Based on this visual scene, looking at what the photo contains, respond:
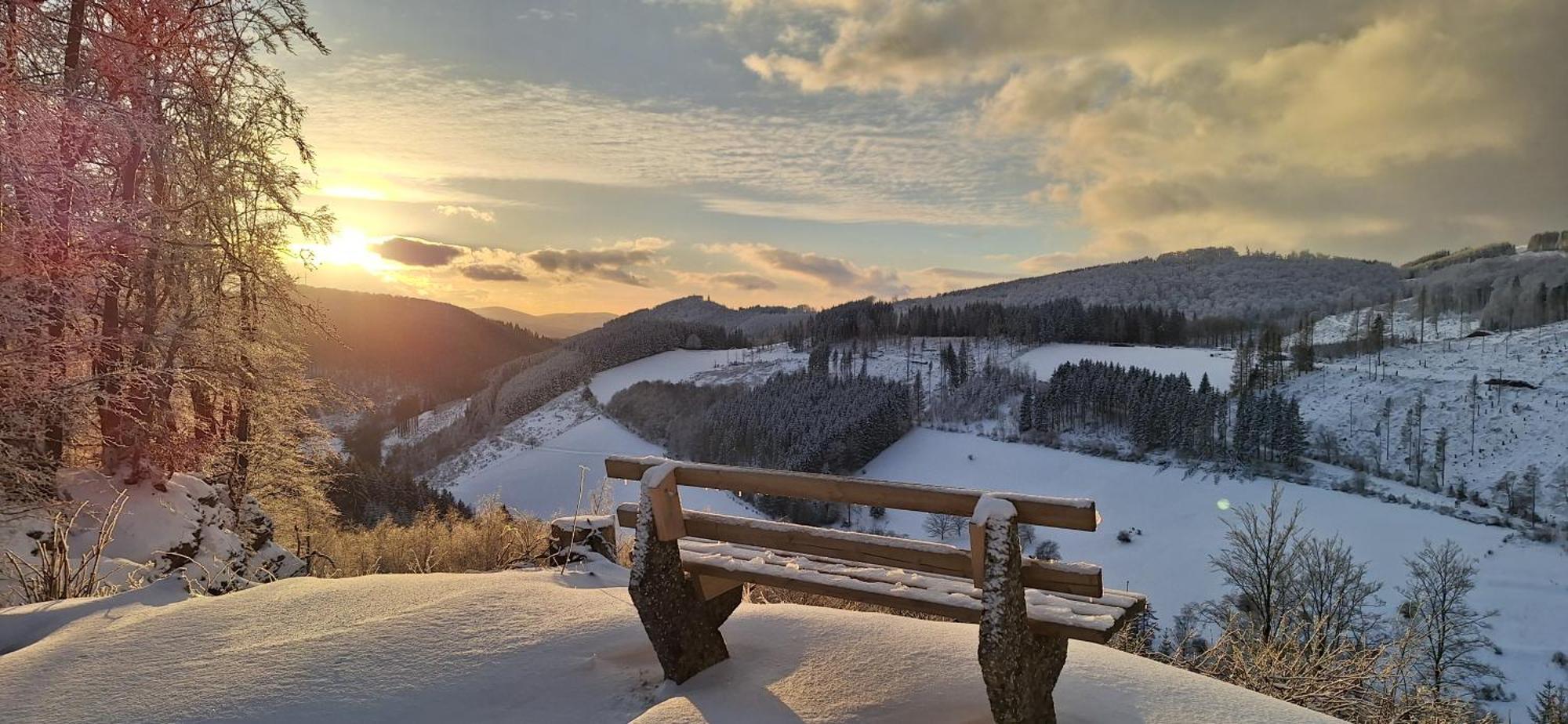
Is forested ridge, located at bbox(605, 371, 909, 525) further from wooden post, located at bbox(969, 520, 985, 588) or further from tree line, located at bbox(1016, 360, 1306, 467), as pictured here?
wooden post, located at bbox(969, 520, 985, 588)

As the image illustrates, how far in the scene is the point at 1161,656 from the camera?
7648 millimetres

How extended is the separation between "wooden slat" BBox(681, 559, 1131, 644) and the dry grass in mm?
4125

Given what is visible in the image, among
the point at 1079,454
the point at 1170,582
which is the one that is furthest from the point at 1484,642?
the point at 1079,454

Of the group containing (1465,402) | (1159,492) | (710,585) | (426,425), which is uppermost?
(710,585)

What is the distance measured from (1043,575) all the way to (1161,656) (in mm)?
5479

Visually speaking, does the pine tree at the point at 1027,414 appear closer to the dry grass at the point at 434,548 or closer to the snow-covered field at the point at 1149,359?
the snow-covered field at the point at 1149,359

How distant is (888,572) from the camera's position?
159 inches

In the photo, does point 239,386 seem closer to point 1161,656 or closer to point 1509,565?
point 1161,656

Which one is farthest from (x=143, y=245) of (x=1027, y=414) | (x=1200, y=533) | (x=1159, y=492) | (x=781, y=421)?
(x=1027, y=414)

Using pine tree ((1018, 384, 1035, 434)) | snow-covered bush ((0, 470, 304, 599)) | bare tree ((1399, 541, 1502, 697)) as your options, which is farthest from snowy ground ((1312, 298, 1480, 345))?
snow-covered bush ((0, 470, 304, 599))

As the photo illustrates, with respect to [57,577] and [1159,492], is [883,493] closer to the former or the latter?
[57,577]

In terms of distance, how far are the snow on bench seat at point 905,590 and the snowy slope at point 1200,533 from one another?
53.6 metres

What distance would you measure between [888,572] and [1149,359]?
453 ft

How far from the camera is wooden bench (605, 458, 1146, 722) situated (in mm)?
3293
